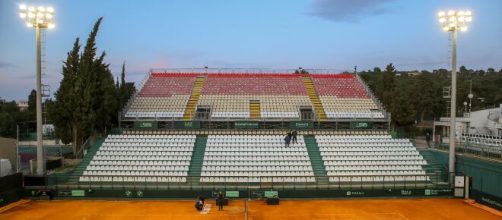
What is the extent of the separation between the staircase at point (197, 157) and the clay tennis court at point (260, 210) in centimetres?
326

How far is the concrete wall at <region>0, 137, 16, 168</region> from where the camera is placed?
26.9m

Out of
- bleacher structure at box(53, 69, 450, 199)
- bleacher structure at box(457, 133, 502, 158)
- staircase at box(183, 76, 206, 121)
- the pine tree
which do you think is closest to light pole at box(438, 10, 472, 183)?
bleacher structure at box(457, 133, 502, 158)

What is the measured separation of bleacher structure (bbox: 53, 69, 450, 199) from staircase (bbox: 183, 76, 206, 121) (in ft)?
0.31

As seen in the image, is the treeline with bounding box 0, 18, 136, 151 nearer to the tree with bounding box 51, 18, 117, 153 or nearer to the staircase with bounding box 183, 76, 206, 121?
the tree with bounding box 51, 18, 117, 153

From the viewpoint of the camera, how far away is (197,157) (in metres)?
28.2

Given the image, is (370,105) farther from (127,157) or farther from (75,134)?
(75,134)

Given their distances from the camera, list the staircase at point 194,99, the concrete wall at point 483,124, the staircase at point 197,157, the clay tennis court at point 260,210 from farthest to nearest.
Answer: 1. the staircase at point 194,99
2. the concrete wall at point 483,124
3. the staircase at point 197,157
4. the clay tennis court at point 260,210

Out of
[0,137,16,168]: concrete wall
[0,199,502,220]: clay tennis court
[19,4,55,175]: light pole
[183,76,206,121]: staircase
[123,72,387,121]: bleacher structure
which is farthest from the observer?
[183,76,206,121]: staircase

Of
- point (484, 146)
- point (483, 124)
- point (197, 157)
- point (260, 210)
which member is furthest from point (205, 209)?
point (483, 124)

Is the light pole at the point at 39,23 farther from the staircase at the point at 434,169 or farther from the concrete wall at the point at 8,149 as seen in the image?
the staircase at the point at 434,169

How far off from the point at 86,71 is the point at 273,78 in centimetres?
1960

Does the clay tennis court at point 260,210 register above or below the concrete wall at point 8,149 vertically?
below

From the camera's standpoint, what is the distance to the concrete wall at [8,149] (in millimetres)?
26884

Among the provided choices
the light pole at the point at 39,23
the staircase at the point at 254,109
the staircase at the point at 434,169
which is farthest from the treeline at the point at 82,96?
the staircase at the point at 434,169
